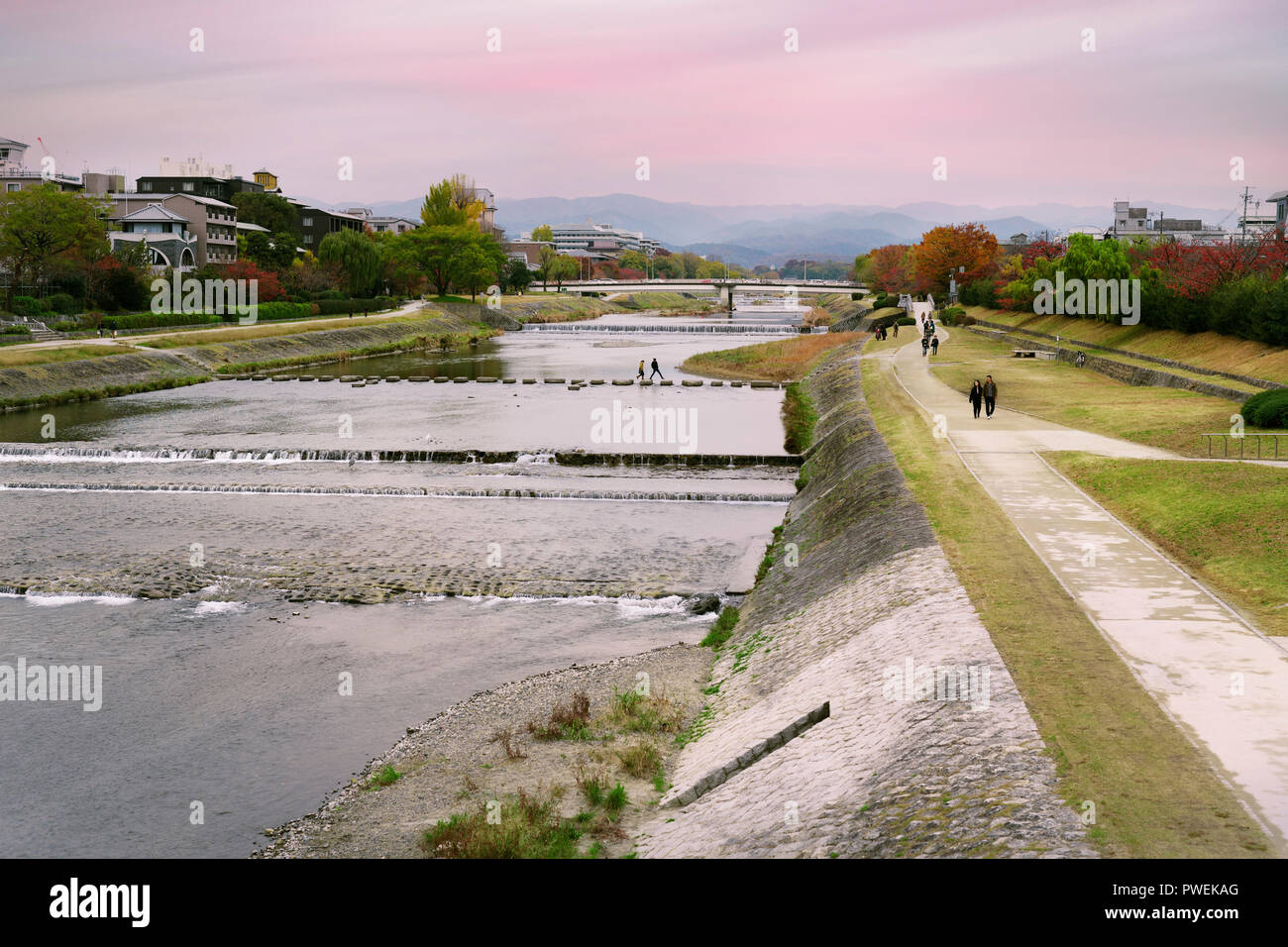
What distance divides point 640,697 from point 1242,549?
12.4 meters

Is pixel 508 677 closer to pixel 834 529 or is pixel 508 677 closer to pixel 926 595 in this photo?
pixel 926 595

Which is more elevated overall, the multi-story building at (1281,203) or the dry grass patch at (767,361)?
the multi-story building at (1281,203)

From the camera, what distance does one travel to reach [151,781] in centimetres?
1755

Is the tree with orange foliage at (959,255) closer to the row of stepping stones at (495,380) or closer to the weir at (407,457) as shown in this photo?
the row of stepping stones at (495,380)

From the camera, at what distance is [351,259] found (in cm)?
13312

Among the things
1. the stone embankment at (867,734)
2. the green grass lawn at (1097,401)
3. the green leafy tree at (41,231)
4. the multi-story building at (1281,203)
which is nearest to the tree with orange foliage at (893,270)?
the multi-story building at (1281,203)

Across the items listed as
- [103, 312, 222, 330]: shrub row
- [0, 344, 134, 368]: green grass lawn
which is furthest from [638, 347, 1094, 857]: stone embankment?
[103, 312, 222, 330]: shrub row

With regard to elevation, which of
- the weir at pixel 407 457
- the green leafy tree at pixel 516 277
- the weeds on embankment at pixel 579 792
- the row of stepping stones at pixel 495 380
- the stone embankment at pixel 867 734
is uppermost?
the green leafy tree at pixel 516 277

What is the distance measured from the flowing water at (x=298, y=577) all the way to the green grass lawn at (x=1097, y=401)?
37.0 feet

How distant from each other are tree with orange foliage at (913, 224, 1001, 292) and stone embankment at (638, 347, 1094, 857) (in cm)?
9872

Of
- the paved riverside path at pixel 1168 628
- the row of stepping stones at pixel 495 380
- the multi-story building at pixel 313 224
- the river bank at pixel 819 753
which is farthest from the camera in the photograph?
the multi-story building at pixel 313 224

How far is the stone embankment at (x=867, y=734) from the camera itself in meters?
12.3
